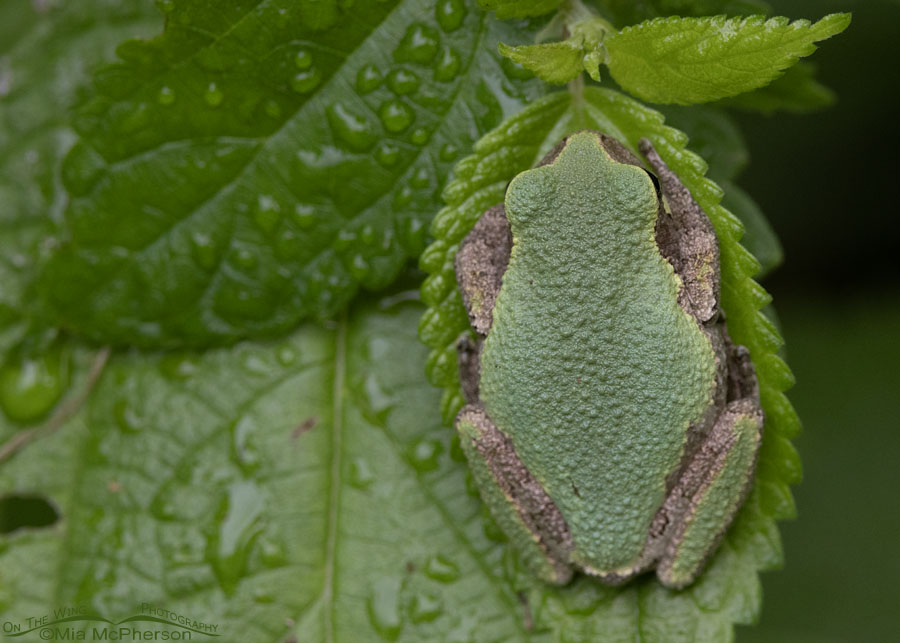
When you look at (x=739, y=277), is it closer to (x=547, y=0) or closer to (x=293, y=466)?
(x=547, y=0)

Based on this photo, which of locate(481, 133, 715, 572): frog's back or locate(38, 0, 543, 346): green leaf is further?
locate(38, 0, 543, 346): green leaf

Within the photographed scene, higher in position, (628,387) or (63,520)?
(628,387)

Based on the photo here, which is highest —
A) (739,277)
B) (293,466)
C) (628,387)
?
(739,277)

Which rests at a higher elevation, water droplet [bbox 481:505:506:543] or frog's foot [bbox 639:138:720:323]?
frog's foot [bbox 639:138:720:323]

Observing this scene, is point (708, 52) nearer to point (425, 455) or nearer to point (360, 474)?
point (425, 455)

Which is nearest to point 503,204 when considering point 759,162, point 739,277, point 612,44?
point 612,44

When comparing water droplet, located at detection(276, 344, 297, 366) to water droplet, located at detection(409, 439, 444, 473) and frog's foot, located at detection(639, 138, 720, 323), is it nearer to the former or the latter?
water droplet, located at detection(409, 439, 444, 473)

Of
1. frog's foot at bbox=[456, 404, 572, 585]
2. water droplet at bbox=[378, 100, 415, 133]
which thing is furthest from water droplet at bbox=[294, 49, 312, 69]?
frog's foot at bbox=[456, 404, 572, 585]
